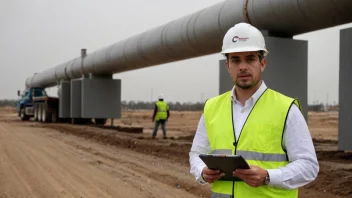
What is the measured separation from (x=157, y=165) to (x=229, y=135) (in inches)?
355

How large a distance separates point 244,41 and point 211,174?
0.75 meters

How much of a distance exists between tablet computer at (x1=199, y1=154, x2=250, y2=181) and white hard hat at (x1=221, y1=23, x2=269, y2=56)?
62cm

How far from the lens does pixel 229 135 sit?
2.48m

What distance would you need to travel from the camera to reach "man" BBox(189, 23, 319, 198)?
7.58ft

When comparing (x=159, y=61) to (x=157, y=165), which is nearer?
(x=157, y=165)

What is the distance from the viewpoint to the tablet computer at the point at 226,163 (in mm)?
2195

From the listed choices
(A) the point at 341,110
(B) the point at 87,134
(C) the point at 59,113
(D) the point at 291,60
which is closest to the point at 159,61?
(B) the point at 87,134

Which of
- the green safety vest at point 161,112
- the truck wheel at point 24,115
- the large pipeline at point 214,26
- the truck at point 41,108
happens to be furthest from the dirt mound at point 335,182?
the truck wheel at point 24,115

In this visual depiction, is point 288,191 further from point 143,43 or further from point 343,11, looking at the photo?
point 143,43

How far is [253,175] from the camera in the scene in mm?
2227

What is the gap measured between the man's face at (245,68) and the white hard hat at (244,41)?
1.4 inches

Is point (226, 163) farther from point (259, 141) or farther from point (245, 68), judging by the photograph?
point (245, 68)

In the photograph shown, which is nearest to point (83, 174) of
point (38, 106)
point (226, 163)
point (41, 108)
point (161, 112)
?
point (226, 163)

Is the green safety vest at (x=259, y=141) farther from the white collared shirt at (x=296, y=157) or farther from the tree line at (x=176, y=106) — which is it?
the tree line at (x=176, y=106)
